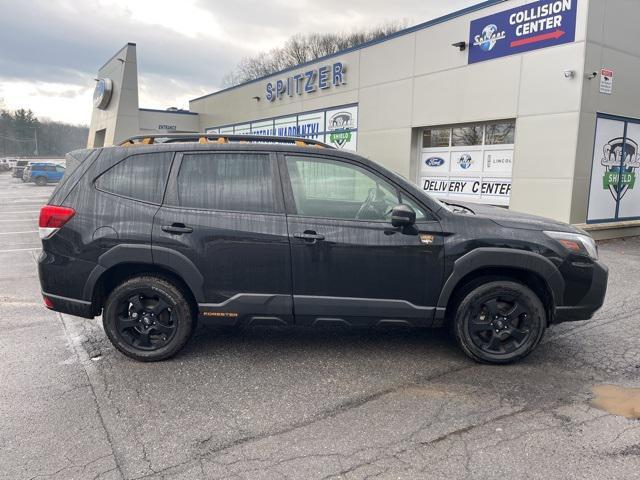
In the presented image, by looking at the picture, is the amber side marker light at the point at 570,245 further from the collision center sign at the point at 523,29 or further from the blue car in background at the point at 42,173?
the blue car in background at the point at 42,173

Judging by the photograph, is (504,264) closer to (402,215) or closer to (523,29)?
(402,215)

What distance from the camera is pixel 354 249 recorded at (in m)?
3.81

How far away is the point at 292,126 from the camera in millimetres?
19688

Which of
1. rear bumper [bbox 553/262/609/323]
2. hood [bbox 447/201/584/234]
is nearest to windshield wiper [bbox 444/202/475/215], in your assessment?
hood [bbox 447/201/584/234]

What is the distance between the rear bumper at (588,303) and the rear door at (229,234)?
7.46 ft

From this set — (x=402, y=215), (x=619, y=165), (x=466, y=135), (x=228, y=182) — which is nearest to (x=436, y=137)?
(x=466, y=135)

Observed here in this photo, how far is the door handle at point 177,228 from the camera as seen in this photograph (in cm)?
383

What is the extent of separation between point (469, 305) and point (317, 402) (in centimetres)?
150

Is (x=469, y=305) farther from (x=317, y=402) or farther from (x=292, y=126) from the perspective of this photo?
(x=292, y=126)

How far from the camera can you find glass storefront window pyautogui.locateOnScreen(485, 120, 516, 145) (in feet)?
38.1

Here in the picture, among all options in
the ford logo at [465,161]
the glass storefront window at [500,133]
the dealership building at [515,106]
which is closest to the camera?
the dealership building at [515,106]

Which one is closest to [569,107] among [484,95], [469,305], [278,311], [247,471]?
[484,95]

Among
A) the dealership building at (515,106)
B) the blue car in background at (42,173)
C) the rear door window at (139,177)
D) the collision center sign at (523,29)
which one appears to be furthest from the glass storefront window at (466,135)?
the blue car in background at (42,173)

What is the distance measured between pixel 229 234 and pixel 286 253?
0.49 meters
